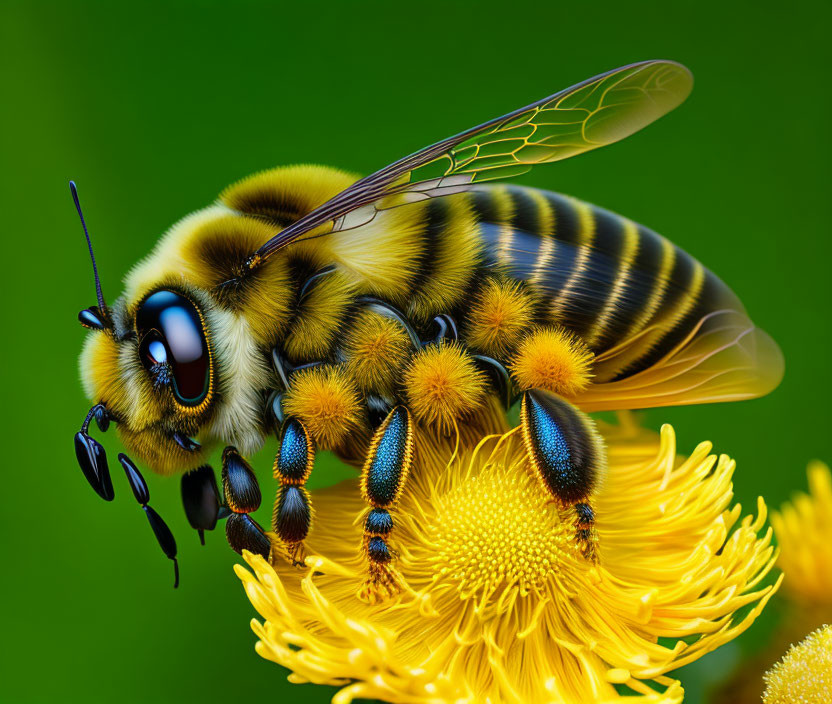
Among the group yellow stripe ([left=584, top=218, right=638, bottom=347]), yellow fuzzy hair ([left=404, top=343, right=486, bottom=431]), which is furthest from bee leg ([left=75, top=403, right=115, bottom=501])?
yellow stripe ([left=584, top=218, right=638, bottom=347])

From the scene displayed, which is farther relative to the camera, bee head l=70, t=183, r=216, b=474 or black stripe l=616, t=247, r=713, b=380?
black stripe l=616, t=247, r=713, b=380

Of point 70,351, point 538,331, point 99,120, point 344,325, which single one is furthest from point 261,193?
point 99,120

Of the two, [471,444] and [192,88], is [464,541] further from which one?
[192,88]

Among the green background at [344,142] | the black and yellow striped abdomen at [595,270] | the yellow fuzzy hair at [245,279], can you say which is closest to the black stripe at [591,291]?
the black and yellow striped abdomen at [595,270]

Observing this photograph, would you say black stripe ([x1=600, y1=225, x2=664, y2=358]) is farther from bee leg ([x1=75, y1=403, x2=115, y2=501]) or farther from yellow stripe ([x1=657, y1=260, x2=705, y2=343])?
bee leg ([x1=75, y1=403, x2=115, y2=501])

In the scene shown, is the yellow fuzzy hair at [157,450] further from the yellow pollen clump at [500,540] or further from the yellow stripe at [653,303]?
the yellow stripe at [653,303]
